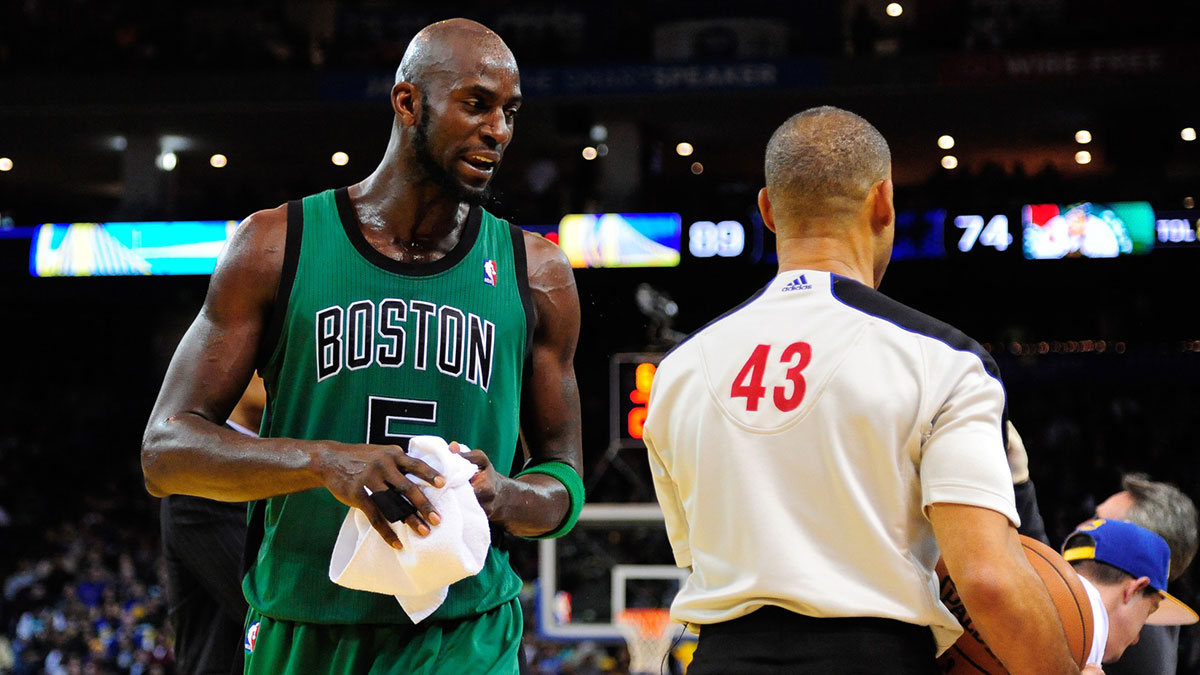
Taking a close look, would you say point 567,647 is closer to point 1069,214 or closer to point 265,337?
point 1069,214

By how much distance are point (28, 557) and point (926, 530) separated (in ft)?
59.1

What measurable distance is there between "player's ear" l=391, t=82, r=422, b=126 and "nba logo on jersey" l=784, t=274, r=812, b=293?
1.01 m

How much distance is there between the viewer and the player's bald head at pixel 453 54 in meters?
2.95

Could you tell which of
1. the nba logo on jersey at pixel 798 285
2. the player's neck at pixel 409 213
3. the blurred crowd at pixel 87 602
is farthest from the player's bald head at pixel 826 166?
the blurred crowd at pixel 87 602

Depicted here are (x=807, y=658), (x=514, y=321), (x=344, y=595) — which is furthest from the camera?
(x=514, y=321)

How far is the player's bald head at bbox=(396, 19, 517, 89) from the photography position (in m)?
2.95

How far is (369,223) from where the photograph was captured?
3039mm

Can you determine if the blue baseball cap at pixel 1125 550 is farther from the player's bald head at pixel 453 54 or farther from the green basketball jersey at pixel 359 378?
the player's bald head at pixel 453 54

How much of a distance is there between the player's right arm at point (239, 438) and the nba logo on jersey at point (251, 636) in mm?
398

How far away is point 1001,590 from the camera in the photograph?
80.1 inches

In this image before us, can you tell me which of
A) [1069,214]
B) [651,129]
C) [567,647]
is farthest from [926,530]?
[651,129]

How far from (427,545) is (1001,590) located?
999 millimetres

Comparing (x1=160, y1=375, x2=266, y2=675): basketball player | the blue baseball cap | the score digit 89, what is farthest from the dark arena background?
the blue baseball cap

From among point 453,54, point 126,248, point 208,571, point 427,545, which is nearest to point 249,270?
point 453,54
